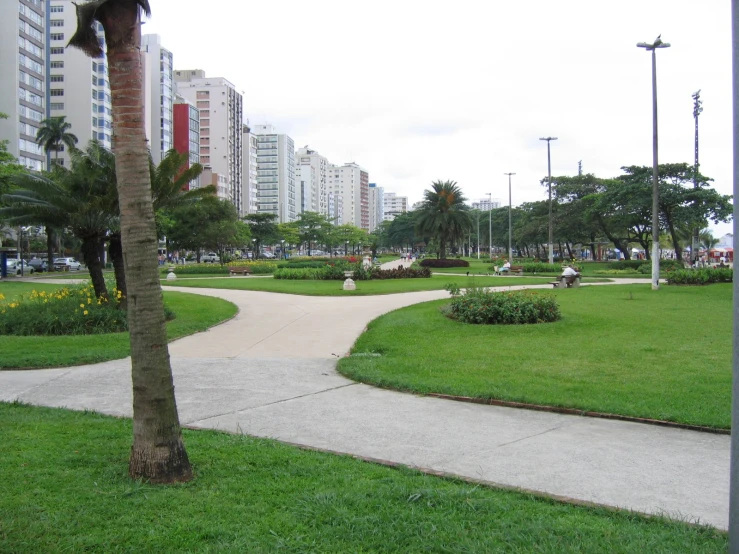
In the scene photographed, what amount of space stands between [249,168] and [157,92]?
45.8m

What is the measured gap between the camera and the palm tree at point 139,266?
13.6 feet

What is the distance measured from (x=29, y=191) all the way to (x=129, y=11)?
483 inches

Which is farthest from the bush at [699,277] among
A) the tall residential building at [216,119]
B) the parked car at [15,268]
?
the tall residential building at [216,119]

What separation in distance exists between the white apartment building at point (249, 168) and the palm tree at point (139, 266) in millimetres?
145688

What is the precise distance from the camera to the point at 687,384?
7.41 metres

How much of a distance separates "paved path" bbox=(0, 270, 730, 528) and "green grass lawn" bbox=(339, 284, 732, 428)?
547mm

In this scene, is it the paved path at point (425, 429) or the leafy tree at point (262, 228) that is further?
the leafy tree at point (262, 228)

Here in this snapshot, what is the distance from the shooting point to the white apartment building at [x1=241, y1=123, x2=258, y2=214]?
147 m

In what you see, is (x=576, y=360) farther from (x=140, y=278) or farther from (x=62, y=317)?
(x=62, y=317)

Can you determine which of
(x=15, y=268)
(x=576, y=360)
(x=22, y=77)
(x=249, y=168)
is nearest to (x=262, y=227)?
(x=22, y=77)

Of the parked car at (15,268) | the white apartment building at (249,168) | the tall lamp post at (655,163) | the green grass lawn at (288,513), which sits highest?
the white apartment building at (249,168)

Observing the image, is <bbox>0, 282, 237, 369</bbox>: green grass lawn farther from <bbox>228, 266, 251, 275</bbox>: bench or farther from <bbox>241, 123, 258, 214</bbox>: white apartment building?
<bbox>241, 123, 258, 214</bbox>: white apartment building

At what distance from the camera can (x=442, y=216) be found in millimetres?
53844

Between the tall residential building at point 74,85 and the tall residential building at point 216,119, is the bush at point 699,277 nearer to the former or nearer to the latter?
the tall residential building at point 74,85
